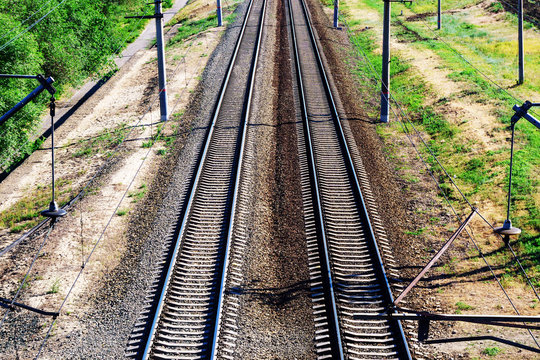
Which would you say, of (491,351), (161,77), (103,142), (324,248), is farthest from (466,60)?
(491,351)

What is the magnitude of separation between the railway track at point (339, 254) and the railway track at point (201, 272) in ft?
7.68

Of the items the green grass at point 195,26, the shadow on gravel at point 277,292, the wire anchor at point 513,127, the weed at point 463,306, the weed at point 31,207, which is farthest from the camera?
the green grass at point 195,26

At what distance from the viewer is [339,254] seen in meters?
14.9

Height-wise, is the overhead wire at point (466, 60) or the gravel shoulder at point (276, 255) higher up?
the overhead wire at point (466, 60)

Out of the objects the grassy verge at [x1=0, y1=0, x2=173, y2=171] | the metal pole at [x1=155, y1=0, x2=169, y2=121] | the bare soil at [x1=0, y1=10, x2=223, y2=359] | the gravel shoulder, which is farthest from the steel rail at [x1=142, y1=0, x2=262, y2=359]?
the grassy verge at [x1=0, y1=0, x2=173, y2=171]

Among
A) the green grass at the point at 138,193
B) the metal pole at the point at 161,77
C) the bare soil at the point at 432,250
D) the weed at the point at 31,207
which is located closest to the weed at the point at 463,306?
the bare soil at the point at 432,250

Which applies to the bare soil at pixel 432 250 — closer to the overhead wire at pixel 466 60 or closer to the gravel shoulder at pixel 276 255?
the overhead wire at pixel 466 60

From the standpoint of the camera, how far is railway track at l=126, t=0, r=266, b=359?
11.8 meters

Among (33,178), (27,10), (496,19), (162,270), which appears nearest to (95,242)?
(162,270)

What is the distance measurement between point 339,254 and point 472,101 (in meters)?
15.1

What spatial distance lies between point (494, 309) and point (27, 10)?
2698 centimetres

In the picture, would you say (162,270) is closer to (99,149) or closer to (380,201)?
(380,201)

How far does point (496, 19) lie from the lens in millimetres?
43719

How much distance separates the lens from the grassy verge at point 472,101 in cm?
1780
